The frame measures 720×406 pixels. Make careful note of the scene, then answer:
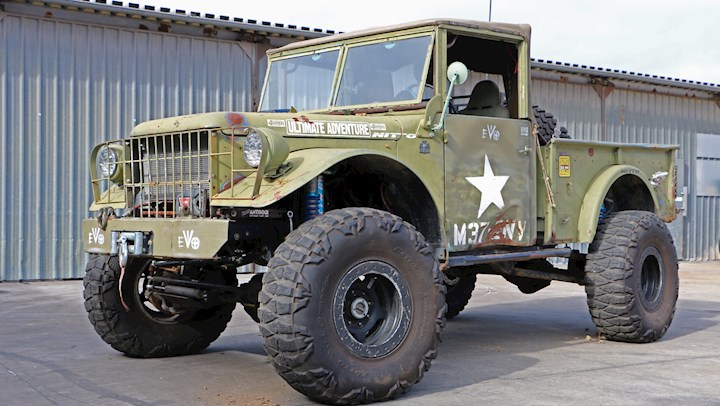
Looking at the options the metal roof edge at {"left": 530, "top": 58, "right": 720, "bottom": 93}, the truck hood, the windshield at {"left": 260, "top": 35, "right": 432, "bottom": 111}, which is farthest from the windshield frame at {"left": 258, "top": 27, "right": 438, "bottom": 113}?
the metal roof edge at {"left": 530, "top": 58, "right": 720, "bottom": 93}

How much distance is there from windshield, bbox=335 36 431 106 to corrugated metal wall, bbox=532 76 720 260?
11.6 metres

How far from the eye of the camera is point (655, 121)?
67.1 feet

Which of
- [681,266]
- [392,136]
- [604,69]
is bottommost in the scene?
[681,266]

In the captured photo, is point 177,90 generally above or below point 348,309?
above

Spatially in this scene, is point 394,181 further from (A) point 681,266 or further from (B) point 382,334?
(A) point 681,266

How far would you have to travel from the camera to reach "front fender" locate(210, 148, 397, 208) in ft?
17.4

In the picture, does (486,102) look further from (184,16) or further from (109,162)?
(184,16)

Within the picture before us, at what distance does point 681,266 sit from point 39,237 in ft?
41.9

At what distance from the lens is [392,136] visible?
6371 mm

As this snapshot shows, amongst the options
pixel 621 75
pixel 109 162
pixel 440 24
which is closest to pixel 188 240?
pixel 109 162

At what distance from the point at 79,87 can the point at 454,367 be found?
867 cm

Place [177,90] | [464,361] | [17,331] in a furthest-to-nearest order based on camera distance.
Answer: [177,90], [17,331], [464,361]

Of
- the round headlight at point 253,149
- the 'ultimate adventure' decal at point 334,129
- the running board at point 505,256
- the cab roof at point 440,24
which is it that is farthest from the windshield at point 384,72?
the round headlight at point 253,149

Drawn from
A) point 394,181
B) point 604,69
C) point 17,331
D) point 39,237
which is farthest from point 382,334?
point 604,69
